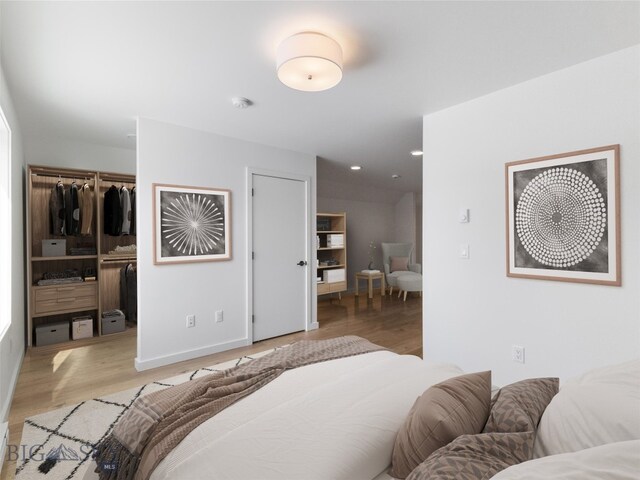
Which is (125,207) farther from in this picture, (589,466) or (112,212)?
(589,466)

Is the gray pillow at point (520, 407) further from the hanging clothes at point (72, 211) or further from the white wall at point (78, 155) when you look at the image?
the hanging clothes at point (72, 211)

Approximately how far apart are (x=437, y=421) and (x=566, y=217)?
6.06 ft

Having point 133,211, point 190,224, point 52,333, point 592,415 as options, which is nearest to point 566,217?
point 592,415

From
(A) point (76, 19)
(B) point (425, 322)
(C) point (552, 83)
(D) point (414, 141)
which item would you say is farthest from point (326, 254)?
(A) point (76, 19)

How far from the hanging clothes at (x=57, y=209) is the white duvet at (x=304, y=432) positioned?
3843 mm

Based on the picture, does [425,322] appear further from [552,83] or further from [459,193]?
[552,83]

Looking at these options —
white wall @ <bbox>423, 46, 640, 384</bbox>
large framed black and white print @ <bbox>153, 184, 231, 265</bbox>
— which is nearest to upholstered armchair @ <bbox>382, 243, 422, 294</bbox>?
white wall @ <bbox>423, 46, 640, 384</bbox>

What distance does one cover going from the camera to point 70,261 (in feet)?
13.6

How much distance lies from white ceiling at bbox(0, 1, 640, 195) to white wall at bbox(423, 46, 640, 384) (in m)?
0.17

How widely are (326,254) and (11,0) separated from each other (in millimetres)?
5492

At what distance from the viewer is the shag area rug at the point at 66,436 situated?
1.77 m

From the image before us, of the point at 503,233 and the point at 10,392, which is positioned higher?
the point at 503,233

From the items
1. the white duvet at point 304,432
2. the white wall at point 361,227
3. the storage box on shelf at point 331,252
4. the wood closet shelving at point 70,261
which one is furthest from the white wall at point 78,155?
the white duvet at point 304,432

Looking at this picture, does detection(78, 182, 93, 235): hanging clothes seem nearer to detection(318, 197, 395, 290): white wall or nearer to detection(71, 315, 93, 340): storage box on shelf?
detection(71, 315, 93, 340): storage box on shelf
